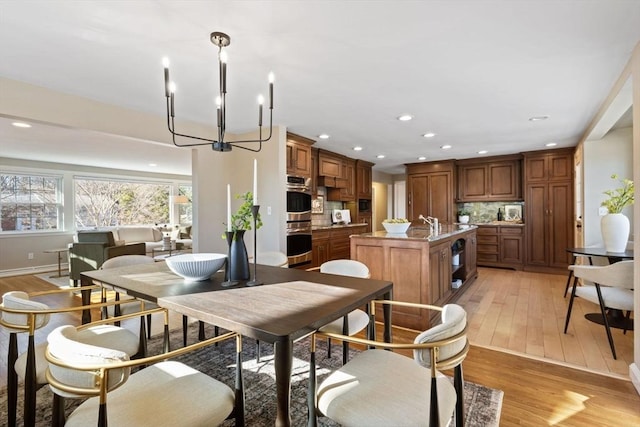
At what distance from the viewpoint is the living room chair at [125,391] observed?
0.95 metres

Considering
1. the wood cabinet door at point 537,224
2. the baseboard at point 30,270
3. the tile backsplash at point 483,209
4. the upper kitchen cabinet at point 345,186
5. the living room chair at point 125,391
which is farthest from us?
the tile backsplash at point 483,209

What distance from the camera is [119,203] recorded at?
7.83 m

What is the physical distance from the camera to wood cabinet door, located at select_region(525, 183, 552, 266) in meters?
5.65

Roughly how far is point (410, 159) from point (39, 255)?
8.04 m

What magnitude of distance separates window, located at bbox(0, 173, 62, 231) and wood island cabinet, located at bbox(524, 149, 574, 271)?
975 cm

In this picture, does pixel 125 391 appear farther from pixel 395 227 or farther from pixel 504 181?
pixel 504 181

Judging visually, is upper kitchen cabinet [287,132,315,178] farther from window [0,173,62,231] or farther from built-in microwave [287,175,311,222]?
window [0,173,62,231]

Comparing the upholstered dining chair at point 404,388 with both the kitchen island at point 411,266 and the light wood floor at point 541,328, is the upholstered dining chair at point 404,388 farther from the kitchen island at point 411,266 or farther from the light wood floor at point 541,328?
the light wood floor at point 541,328

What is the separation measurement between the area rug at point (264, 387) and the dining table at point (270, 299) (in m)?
0.58

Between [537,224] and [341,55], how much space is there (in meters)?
5.49

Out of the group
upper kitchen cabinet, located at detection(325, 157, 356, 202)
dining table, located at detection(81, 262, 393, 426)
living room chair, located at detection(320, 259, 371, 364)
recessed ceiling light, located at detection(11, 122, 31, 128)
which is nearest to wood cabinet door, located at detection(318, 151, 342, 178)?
upper kitchen cabinet, located at detection(325, 157, 356, 202)

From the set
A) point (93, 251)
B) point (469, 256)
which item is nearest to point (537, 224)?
point (469, 256)

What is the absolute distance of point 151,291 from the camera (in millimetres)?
1554

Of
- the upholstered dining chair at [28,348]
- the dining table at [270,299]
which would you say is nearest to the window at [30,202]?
the dining table at [270,299]
